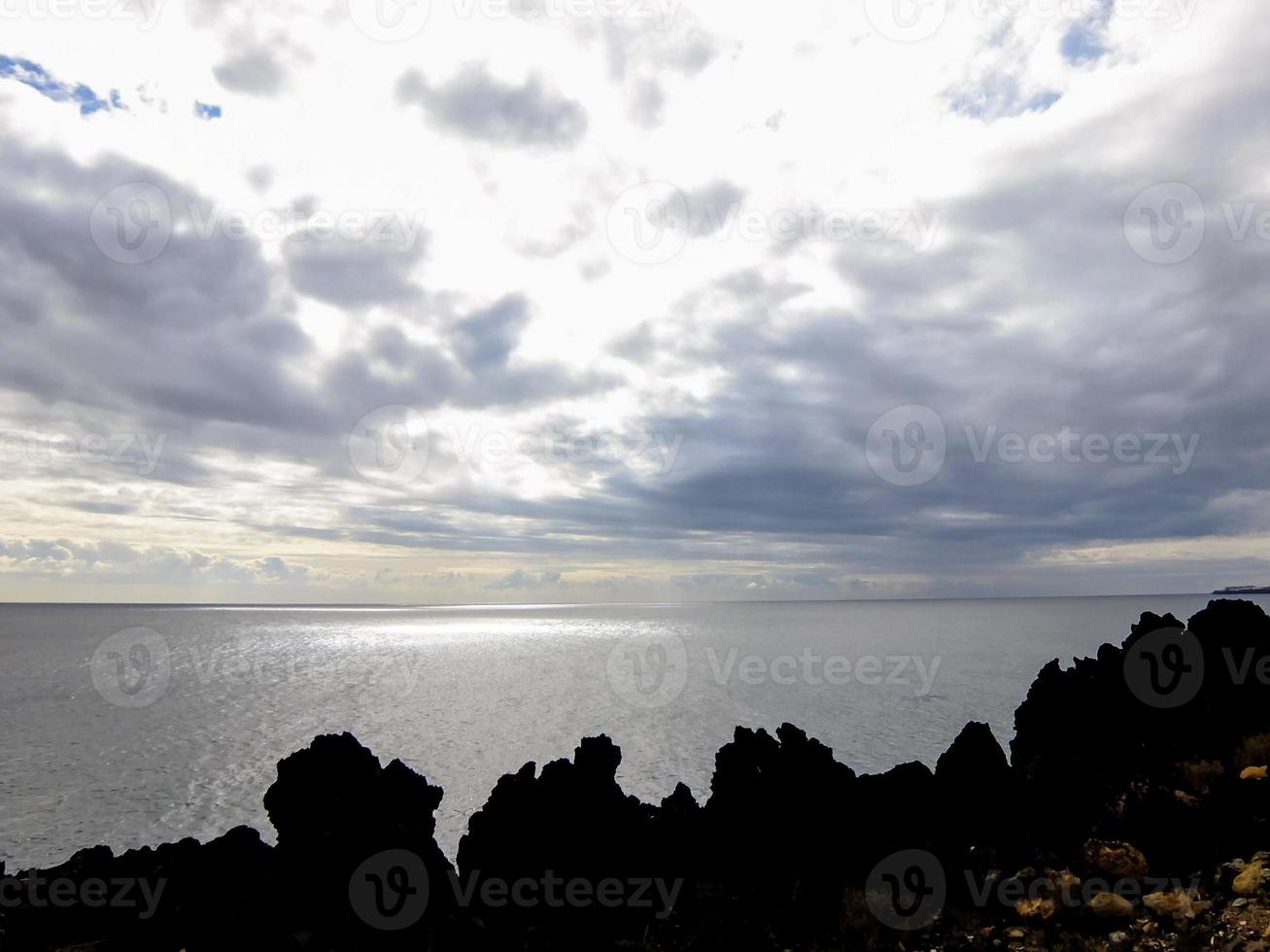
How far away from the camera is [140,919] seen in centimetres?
2144

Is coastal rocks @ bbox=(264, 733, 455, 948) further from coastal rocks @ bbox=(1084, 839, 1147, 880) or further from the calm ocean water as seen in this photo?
the calm ocean water

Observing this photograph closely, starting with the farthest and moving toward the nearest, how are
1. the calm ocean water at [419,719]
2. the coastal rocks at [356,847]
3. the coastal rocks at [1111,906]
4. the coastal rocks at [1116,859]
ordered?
the calm ocean water at [419,719]
the coastal rocks at [356,847]
the coastal rocks at [1116,859]
the coastal rocks at [1111,906]

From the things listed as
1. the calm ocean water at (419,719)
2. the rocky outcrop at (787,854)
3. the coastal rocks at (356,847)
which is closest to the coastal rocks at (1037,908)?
the rocky outcrop at (787,854)

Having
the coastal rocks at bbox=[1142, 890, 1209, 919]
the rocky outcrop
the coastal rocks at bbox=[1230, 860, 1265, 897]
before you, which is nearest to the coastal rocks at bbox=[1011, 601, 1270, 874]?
the rocky outcrop

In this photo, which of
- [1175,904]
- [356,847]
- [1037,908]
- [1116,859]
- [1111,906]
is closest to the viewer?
[1175,904]

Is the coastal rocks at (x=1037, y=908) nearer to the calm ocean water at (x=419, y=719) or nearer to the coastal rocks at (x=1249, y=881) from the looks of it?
the coastal rocks at (x=1249, y=881)

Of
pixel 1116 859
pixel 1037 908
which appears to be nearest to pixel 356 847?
pixel 1037 908

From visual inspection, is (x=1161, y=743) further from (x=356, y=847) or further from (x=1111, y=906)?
(x=356, y=847)

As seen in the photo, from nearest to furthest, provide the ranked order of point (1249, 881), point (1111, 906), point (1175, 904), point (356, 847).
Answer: point (1175, 904) → point (1249, 881) → point (1111, 906) → point (356, 847)

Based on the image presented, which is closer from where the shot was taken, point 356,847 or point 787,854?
point 356,847

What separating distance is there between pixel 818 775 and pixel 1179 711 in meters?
12.8

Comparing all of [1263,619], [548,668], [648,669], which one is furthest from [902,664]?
[1263,619]

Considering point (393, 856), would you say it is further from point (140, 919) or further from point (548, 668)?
point (548, 668)

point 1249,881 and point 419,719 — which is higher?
point 1249,881
